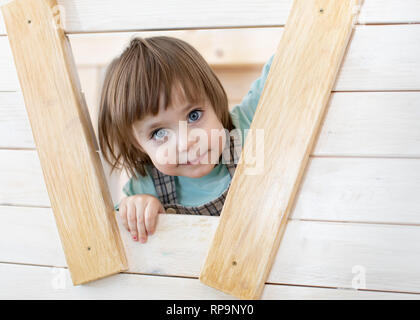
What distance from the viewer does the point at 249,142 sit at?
0.62 meters

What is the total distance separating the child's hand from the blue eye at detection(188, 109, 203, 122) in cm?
17

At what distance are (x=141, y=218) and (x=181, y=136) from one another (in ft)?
0.54

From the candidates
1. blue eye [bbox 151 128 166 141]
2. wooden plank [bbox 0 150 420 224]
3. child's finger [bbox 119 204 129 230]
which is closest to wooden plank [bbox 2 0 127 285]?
child's finger [bbox 119 204 129 230]

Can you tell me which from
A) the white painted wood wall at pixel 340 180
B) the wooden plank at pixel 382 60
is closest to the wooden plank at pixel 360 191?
the white painted wood wall at pixel 340 180

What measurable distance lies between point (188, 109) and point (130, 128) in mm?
131

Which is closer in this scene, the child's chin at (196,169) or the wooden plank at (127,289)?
the wooden plank at (127,289)

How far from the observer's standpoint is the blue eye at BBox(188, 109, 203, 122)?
78 cm

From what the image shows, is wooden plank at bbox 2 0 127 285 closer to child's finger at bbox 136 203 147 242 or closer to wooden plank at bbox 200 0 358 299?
child's finger at bbox 136 203 147 242

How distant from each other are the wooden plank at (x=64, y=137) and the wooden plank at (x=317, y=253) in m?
0.05

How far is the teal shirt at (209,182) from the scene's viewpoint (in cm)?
102

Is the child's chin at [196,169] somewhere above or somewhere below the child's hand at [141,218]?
above

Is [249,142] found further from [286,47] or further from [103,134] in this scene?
[103,134]

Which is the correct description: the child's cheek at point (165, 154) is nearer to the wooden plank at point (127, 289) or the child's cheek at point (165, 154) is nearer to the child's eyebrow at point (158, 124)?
the child's eyebrow at point (158, 124)
